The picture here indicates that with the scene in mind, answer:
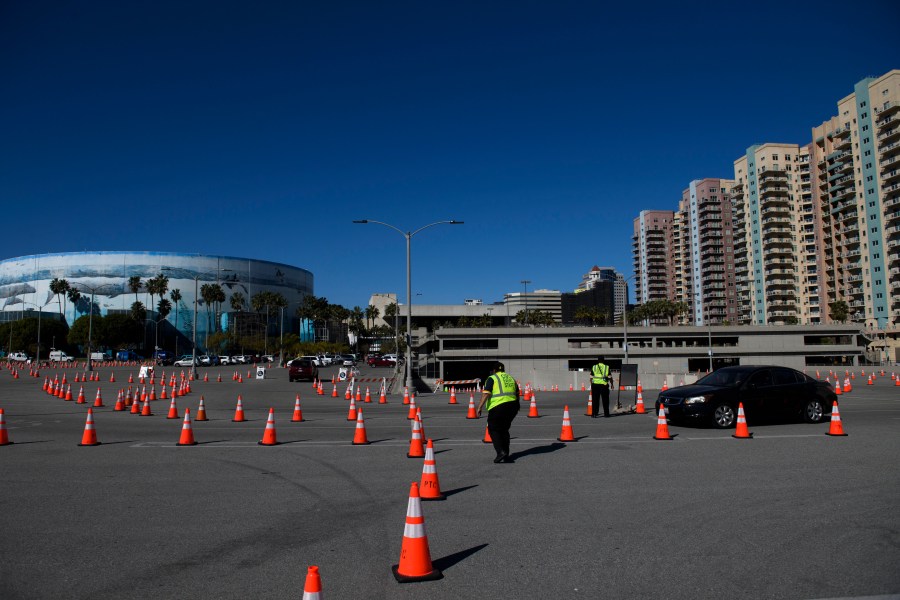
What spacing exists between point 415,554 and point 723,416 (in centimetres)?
1154

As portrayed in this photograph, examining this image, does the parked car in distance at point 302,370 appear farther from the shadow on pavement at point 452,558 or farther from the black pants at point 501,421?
the shadow on pavement at point 452,558

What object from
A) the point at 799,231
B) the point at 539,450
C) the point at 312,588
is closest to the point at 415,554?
the point at 312,588

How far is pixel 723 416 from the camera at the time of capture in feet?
48.6

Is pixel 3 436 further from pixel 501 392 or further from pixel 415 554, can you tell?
pixel 415 554

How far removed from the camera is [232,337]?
126 meters

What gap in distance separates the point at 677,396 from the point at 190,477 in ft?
Answer: 34.4

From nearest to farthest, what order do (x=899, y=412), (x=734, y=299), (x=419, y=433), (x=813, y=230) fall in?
1. (x=419, y=433)
2. (x=899, y=412)
3. (x=813, y=230)
4. (x=734, y=299)

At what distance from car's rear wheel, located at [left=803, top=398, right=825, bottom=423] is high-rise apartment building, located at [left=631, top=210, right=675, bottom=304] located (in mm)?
156794

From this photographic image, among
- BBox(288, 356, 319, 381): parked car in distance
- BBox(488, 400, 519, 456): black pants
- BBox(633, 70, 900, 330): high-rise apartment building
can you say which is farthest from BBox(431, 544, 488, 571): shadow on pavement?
BBox(633, 70, 900, 330): high-rise apartment building

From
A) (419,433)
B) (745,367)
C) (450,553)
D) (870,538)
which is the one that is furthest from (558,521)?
(745,367)

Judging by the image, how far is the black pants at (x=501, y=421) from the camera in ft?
34.7

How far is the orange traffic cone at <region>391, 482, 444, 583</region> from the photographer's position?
5.15m

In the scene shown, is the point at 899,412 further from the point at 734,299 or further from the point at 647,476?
the point at 734,299

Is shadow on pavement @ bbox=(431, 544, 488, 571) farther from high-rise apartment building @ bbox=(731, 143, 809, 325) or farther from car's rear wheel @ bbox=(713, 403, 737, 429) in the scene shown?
high-rise apartment building @ bbox=(731, 143, 809, 325)
